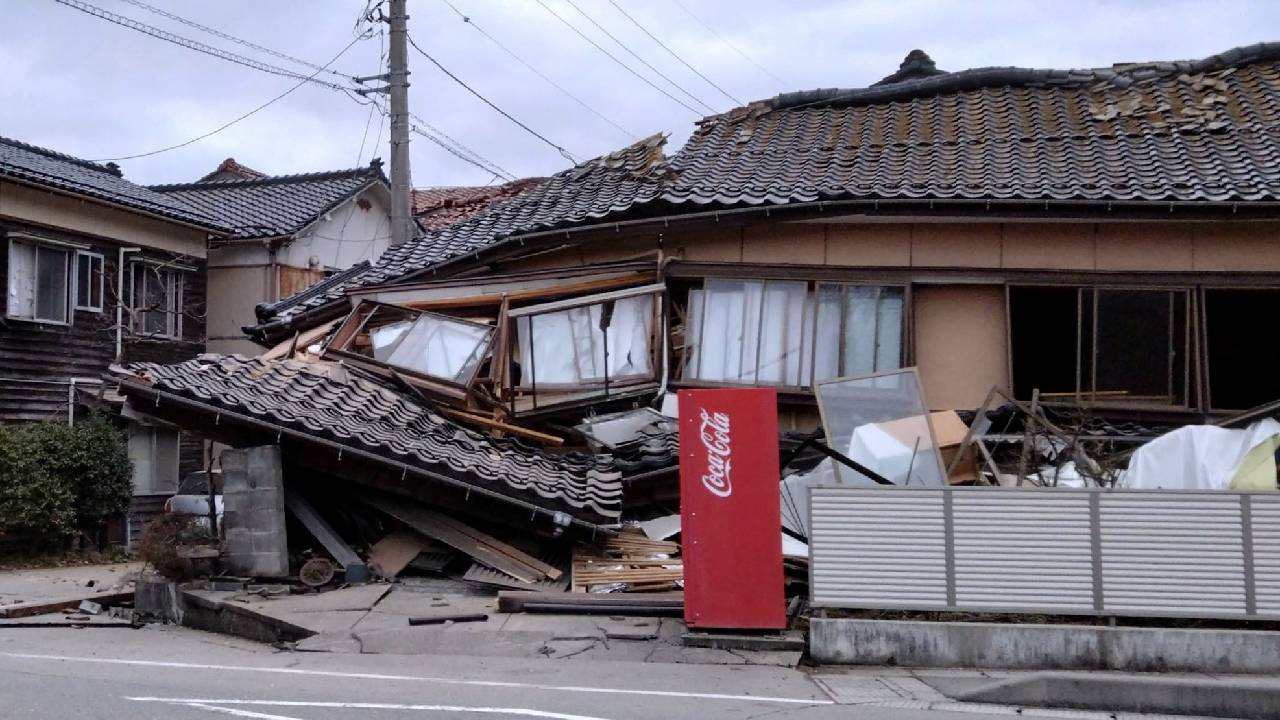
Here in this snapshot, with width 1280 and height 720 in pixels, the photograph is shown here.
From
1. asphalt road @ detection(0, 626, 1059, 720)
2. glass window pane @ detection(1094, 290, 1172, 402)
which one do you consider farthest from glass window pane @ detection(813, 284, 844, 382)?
asphalt road @ detection(0, 626, 1059, 720)

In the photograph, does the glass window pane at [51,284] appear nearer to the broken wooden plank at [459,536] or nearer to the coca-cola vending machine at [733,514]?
the broken wooden plank at [459,536]

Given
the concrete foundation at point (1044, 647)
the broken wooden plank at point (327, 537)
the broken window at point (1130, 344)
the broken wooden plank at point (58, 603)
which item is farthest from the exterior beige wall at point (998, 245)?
the broken wooden plank at point (58, 603)

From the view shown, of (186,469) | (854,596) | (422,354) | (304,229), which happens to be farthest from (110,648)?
(304,229)

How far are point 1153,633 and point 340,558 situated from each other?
25.7 feet

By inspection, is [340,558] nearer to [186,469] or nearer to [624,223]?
[624,223]

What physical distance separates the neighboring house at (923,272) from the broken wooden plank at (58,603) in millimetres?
3836

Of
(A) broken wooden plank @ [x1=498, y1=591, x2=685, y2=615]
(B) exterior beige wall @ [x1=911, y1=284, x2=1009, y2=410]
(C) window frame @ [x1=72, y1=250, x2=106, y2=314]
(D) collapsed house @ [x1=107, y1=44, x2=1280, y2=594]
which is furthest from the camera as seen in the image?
(C) window frame @ [x1=72, y1=250, x2=106, y2=314]

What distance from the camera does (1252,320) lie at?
50.5 feet

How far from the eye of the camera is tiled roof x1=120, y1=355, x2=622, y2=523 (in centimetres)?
1132

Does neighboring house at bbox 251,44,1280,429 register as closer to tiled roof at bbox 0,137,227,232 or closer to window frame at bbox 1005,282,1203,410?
window frame at bbox 1005,282,1203,410

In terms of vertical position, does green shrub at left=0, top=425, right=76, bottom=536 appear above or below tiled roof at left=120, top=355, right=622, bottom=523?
below

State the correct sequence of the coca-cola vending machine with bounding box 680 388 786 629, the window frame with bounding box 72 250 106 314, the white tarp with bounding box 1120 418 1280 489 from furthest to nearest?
the window frame with bounding box 72 250 106 314
the white tarp with bounding box 1120 418 1280 489
the coca-cola vending machine with bounding box 680 388 786 629

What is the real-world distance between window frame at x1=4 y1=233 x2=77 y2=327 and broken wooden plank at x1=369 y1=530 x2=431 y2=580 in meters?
11.1

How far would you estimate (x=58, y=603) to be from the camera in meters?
12.4
